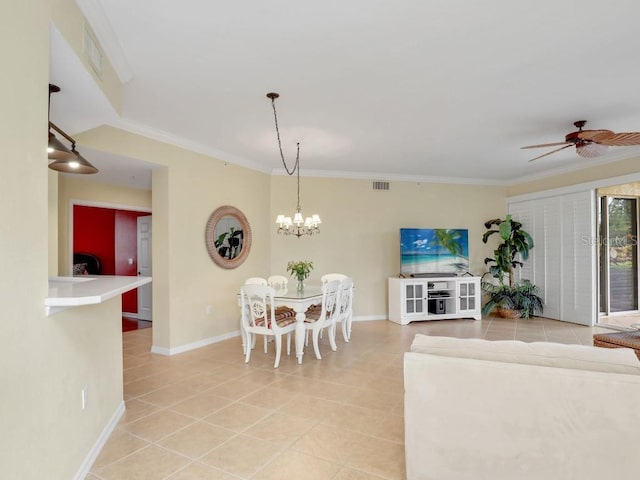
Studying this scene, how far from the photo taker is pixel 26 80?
1.48 m

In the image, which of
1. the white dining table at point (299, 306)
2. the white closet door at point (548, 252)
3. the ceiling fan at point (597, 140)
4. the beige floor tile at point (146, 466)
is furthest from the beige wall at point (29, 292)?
the white closet door at point (548, 252)

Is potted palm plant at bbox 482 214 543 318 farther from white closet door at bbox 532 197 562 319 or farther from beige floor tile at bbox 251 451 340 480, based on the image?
beige floor tile at bbox 251 451 340 480

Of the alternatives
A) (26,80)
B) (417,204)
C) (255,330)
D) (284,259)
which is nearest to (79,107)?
(26,80)

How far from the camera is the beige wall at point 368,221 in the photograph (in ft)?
21.1

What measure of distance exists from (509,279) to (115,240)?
755cm

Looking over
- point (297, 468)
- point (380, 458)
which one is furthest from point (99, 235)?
point (380, 458)

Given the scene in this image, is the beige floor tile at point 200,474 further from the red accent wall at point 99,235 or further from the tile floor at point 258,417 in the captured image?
the red accent wall at point 99,235

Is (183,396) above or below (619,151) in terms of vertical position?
below

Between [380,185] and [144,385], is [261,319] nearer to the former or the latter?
[144,385]

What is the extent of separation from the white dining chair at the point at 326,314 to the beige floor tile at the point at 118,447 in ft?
7.00

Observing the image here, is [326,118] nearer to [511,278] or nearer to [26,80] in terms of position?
[26,80]

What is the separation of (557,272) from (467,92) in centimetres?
459

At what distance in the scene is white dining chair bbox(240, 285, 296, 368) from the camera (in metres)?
4.09

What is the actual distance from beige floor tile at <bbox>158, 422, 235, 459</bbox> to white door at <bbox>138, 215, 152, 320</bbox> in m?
4.66
